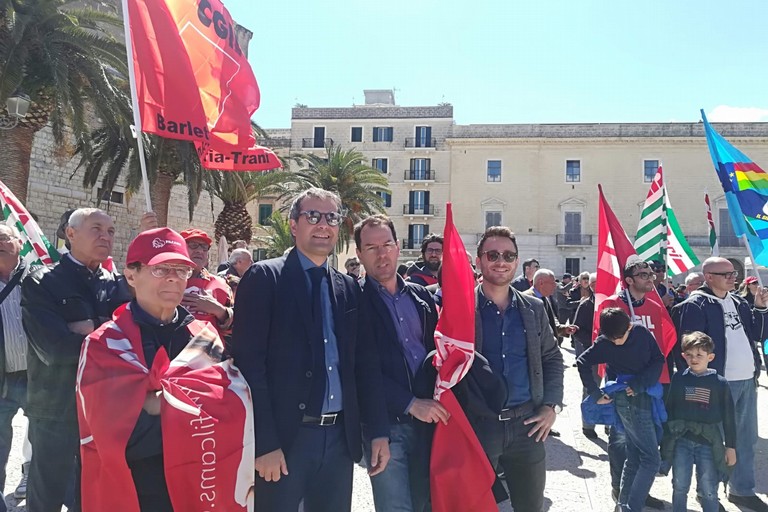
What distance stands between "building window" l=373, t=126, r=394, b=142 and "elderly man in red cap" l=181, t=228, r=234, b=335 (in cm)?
3941

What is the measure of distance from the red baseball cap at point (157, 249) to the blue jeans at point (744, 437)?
442 centimetres

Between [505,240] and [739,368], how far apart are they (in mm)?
2948

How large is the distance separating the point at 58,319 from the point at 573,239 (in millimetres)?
41071

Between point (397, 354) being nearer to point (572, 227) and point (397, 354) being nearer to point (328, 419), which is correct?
point (328, 419)

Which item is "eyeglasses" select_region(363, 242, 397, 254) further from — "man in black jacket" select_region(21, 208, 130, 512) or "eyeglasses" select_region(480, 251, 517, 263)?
"man in black jacket" select_region(21, 208, 130, 512)

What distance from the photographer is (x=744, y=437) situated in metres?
4.86

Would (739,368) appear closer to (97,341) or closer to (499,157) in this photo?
(97,341)

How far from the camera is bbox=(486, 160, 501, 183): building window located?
42094 mm

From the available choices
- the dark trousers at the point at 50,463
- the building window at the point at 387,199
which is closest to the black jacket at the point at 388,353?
the dark trousers at the point at 50,463

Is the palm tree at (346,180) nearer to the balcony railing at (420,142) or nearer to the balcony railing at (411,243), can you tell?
the balcony railing at (411,243)

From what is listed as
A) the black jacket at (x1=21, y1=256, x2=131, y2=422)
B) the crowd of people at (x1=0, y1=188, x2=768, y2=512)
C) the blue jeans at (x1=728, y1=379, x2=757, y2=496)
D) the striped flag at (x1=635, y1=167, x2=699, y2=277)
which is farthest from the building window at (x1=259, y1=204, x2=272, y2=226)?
the black jacket at (x1=21, y1=256, x2=131, y2=422)

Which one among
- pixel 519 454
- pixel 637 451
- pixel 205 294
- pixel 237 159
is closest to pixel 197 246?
pixel 205 294

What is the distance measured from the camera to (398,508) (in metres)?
2.96

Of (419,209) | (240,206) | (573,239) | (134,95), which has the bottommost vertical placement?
(134,95)
